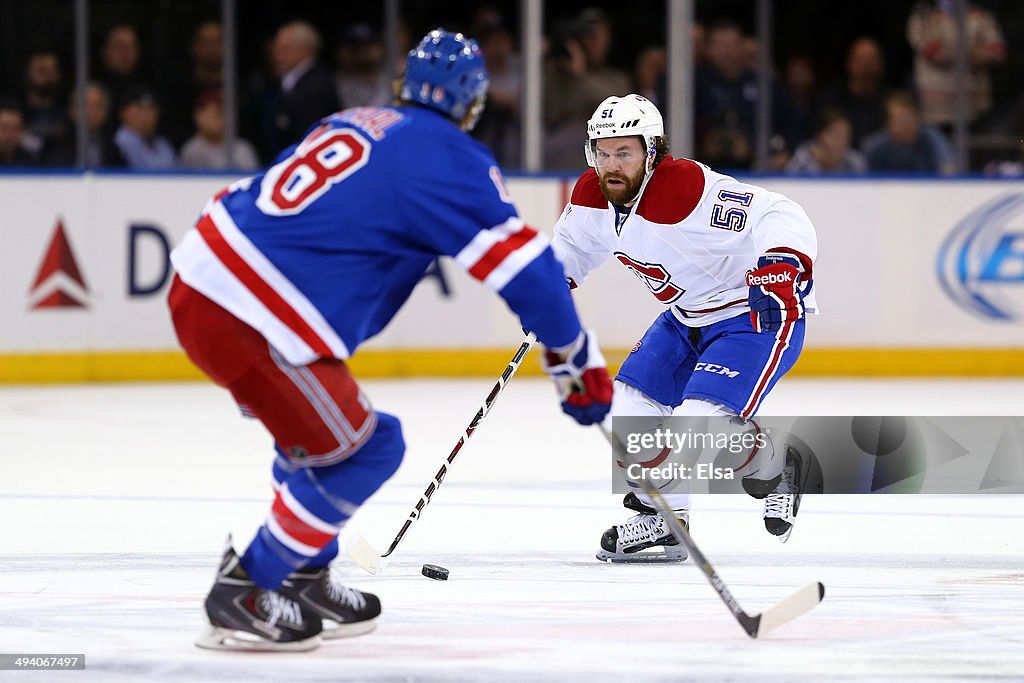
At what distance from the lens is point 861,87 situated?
29.1 ft

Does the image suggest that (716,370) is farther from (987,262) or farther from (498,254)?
(987,262)

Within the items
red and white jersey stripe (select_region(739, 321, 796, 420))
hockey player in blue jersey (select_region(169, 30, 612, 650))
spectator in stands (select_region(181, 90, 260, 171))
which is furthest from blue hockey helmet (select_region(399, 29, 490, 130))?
spectator in stands (select_region(181, 90, 260, 171))

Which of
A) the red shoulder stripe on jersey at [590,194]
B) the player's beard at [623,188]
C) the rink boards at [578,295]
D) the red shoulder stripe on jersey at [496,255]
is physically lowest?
the rink boards at [578,295]

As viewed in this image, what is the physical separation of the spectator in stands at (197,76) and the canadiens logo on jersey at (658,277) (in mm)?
4631

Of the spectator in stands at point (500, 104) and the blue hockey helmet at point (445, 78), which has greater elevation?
the blue hockey helmet at point (445, 78)

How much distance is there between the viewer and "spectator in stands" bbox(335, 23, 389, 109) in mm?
8273

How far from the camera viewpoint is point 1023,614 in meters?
3.26

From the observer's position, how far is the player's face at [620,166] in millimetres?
3842

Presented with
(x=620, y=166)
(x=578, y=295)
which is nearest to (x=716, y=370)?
(x=620, y=166)

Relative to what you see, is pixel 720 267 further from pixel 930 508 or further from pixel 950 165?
pixel 950 165

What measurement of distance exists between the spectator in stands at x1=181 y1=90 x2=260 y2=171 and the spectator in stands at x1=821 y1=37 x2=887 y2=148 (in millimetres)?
3114

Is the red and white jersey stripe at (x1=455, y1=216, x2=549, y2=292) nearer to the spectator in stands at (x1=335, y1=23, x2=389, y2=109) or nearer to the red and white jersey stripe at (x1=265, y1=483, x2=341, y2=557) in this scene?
the red and white jersey stripe at (x1=265, y1=483, x2=341, y2=557)

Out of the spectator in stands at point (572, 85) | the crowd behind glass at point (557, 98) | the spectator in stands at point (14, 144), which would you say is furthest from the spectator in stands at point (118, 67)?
the spectator in stands at point (572, 85)

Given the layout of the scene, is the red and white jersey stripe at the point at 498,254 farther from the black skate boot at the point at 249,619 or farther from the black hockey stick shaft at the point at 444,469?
the black hockey stick shaft at the point at 444,469
